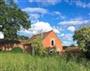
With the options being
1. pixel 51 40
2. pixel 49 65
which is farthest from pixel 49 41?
pixel 49 65

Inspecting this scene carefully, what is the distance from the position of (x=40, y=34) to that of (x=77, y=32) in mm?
12033

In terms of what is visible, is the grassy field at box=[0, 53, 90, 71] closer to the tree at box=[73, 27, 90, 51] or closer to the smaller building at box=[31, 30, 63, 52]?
the tree at box=[73, 27, 90, 51]

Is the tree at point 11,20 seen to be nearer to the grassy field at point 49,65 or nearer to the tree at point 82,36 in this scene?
the tree at point 82,36

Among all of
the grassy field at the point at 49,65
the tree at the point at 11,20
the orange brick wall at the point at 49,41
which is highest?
the tree at the point at 11,20

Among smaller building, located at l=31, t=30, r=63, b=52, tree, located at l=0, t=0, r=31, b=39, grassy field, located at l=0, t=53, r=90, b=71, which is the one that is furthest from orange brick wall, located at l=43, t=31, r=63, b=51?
grassy field, located at l=0, t=53, r=90, b=71

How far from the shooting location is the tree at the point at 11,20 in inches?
2329

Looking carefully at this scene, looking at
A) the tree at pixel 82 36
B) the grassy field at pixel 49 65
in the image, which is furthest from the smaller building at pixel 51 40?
the grassy field at pixel 49 65

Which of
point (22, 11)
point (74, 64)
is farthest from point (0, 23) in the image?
point (74, 64)

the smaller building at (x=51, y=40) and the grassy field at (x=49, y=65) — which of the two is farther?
the smaller building at (x=51, y=40)

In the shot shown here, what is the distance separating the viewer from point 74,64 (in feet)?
35.0

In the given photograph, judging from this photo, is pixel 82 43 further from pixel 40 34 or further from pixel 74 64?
pixel 74 64

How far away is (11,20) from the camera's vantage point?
60.8m

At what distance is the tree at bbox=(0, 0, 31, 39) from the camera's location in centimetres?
5916

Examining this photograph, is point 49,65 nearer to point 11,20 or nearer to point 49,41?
point 11,20
